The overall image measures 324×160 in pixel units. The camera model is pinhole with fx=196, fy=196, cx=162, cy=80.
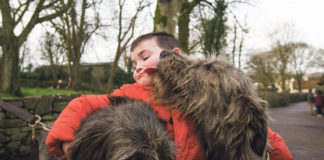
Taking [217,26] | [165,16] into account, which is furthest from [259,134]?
[217,26]

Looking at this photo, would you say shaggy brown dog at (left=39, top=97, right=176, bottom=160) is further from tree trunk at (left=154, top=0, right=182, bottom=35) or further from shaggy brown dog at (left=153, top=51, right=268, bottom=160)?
tree trunk at (left=154, top=0, right=182, bottom=35)

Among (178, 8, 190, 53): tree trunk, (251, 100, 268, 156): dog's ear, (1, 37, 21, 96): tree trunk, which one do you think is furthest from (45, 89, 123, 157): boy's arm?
(1, 37, 21, 96): tree trunk

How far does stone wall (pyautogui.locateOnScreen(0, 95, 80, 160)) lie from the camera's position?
4648 millimetres

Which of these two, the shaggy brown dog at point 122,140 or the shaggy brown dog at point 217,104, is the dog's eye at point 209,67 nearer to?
the shaggy brown dog at point 217,104

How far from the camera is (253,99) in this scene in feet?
3.52

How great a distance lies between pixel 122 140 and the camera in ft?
2.91

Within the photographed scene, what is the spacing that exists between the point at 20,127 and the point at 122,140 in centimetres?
530

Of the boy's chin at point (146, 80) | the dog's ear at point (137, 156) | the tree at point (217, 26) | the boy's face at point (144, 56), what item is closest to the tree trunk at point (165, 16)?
the tree at point (217, 26)

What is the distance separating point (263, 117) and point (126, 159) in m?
0.75

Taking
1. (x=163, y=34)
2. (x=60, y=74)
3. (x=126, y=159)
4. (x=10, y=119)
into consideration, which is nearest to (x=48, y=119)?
(x=10, y=119)

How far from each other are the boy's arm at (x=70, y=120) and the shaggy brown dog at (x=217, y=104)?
0.46 meters

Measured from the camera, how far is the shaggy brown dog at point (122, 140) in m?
0.88

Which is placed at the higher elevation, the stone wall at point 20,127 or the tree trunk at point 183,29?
the tree trunk at point 183,29

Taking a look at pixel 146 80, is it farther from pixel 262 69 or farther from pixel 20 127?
pixel 262 69
